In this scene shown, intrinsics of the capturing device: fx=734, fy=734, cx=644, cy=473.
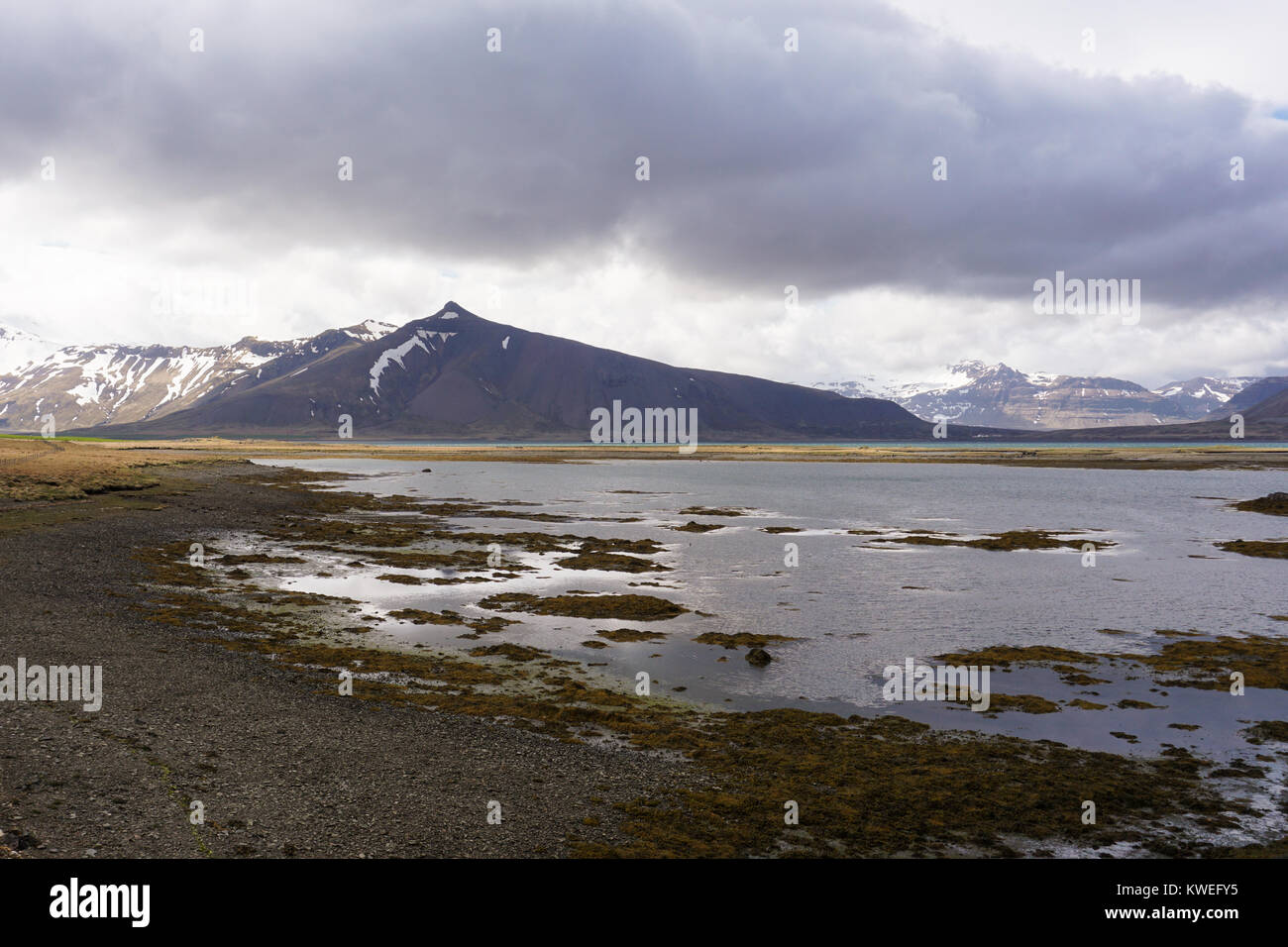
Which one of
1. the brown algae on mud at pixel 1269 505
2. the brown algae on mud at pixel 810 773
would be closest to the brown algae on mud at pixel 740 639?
the brown algae on mud at pixel 810 773

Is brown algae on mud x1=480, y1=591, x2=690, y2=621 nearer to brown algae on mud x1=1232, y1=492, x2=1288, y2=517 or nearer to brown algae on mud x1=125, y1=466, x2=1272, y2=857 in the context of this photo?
brown algae on mud x1=125, y1=466, x2=1272, y2=857

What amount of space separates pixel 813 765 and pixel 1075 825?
4.82 meters

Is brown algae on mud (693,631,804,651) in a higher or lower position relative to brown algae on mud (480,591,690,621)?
lower

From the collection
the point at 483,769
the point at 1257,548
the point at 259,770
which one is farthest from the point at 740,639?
the point at 1257,548

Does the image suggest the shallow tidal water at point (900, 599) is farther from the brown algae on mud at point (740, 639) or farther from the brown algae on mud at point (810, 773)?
the brown algae on mud at point (810, 773)

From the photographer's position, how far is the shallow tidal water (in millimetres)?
20344

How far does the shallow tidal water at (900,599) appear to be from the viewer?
20.3 m

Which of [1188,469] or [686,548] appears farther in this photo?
[1188,469]

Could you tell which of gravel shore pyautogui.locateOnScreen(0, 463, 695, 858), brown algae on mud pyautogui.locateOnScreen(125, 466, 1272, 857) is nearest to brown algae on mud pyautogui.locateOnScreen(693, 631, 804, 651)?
brown algae on mud pyautogui.locateOnScreen(125, 466, 1272, 857)

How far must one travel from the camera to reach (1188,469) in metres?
148

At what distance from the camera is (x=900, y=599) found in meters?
33.6
